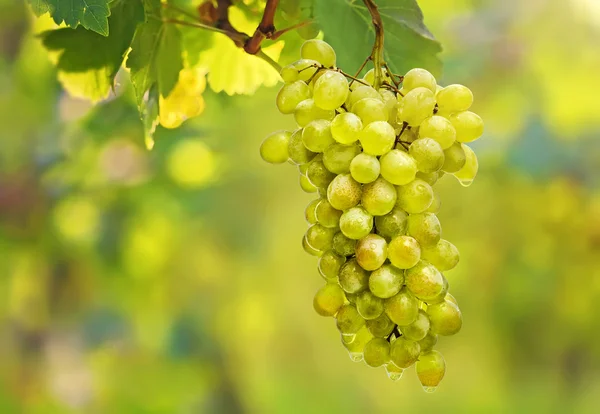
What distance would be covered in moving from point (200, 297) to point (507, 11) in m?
1.73

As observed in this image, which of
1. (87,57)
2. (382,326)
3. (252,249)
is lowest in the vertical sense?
(252,249)

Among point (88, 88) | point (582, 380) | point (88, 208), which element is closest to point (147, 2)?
point (88, 88)

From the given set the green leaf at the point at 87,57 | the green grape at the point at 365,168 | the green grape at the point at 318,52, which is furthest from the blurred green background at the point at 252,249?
the green grape at the point at 365,168

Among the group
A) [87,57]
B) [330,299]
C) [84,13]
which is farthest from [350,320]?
[87,57]

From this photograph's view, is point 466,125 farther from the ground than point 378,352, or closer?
farther from the ground

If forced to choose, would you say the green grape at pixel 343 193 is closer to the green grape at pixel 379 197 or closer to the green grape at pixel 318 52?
the green grape at pixel 379 197

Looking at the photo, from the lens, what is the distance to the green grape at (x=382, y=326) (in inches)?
15.4

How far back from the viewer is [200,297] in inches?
118

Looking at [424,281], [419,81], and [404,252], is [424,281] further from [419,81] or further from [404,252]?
[419,81]

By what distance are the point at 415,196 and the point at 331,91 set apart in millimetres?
80

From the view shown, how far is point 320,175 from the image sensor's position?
1.35 ft

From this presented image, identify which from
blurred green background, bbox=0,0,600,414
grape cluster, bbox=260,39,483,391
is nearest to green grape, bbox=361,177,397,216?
grape cluster, bbox=260,39,483,391

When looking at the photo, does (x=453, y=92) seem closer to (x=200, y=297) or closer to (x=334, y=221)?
(x=334, y=221)

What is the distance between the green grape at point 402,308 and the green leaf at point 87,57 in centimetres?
32
